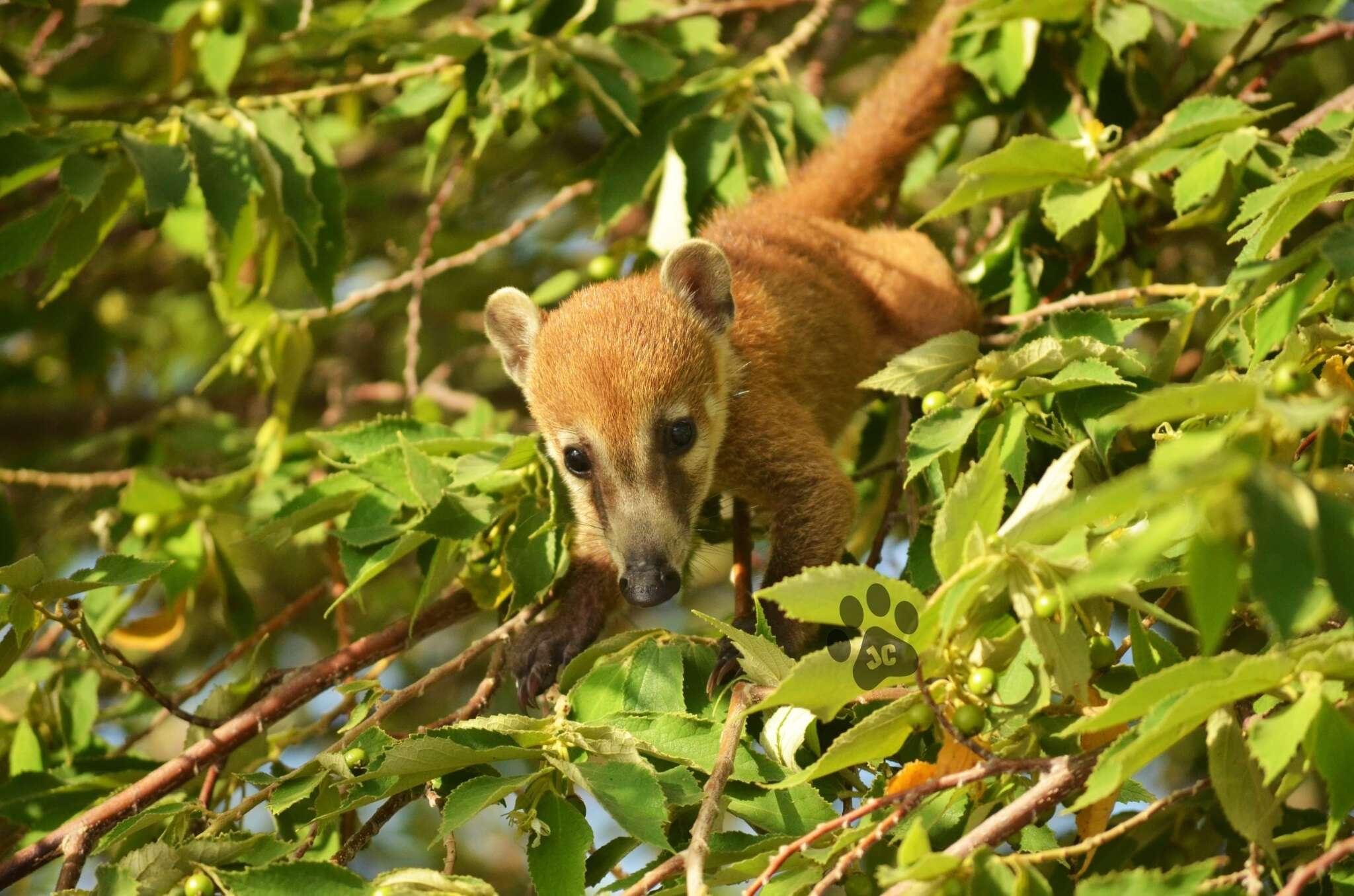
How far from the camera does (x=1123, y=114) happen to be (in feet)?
13.4

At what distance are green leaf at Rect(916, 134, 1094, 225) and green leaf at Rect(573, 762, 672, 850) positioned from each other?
5.25 ft

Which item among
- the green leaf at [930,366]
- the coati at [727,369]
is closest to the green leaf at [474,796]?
the coati at [727,369]

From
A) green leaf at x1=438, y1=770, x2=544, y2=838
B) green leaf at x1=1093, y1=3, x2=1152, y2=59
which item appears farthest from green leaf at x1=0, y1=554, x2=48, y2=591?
green leaf at x1=1093, y1=3, x2=1152, y2=59

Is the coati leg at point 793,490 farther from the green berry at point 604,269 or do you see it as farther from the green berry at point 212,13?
the green berry at point 212,13

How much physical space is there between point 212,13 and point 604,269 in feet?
5.21

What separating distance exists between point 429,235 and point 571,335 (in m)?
1.18

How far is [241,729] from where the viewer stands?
3.27 meters

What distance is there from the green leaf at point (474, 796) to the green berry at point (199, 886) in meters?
0.47

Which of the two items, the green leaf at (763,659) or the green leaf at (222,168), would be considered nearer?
the green leaf at (763,659)

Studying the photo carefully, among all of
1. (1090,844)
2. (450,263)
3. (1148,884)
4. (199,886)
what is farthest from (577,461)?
(1148,884)

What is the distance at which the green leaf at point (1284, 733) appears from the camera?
174cm

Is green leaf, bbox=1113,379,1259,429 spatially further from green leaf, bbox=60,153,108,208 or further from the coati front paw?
green leaf, bbox=60,153,108,208

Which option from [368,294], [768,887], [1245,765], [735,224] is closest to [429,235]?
[368,294]

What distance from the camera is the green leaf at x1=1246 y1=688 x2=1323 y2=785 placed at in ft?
5.70
